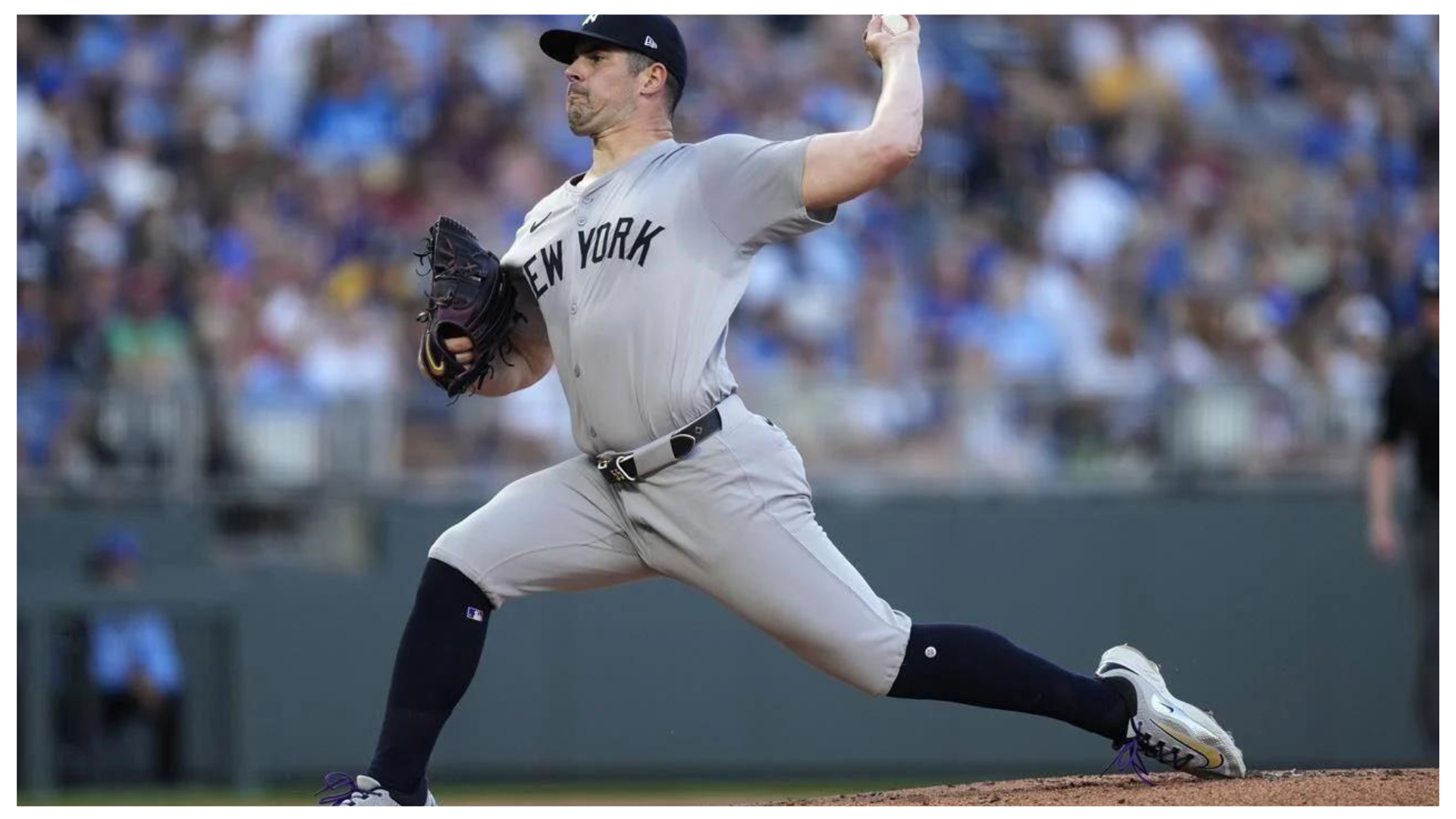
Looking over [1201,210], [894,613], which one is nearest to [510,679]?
[1201,210]

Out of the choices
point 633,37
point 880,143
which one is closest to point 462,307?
point 633,37

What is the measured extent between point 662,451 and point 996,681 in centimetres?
101

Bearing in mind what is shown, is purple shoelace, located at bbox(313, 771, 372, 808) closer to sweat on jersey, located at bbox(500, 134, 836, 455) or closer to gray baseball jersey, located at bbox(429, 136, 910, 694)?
gray baseball jersey, located at bbox(429, 136, 910, 694)

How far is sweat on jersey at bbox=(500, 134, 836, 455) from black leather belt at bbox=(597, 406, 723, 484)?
0.10 ft

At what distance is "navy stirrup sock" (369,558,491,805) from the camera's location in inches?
184

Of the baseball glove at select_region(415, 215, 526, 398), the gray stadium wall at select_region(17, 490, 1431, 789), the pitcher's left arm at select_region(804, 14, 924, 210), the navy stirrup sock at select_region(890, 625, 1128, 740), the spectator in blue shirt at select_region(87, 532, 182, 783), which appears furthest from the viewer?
the gray stadium wall at select_region(17, 490, 1431, 789)

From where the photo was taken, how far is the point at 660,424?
4.56 meters

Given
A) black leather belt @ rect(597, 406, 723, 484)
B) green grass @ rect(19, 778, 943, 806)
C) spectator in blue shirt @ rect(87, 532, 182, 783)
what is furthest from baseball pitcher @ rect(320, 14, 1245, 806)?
spectator in blue shirt @ rect(87, 532, 182, 783)

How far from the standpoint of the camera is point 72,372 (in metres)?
11.1

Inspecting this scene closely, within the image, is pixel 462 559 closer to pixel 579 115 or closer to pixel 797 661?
pixel 579 115

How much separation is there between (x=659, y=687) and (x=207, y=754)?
241 cm

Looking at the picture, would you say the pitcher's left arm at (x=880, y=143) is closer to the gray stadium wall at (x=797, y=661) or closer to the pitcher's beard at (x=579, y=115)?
the pitcher's beard at (x=579, y=115)

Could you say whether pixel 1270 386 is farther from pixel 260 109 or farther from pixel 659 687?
pixel 260 109
